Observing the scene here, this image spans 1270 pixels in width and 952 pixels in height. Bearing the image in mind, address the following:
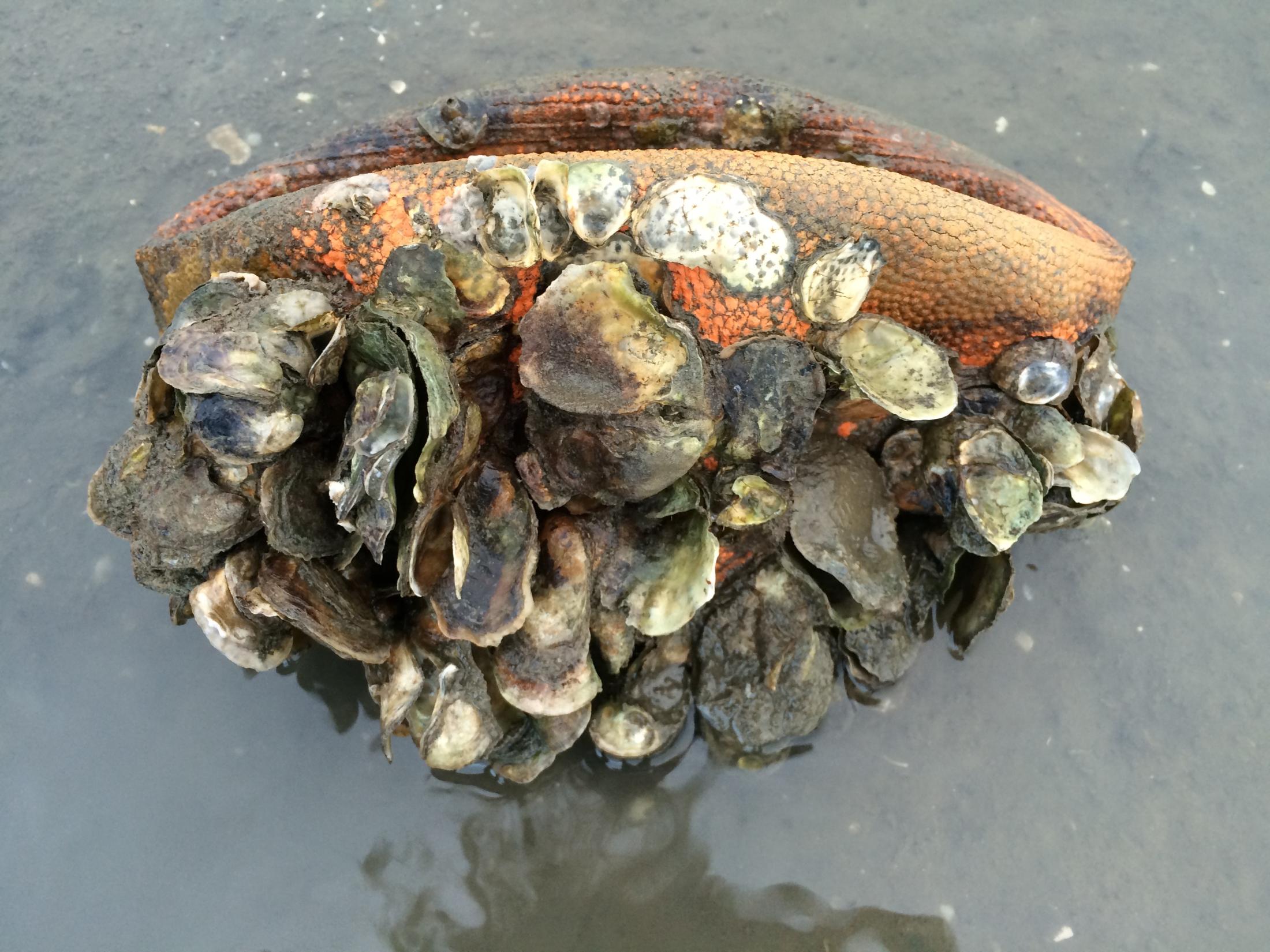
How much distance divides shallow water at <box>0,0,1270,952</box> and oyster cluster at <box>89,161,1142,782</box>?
249mm

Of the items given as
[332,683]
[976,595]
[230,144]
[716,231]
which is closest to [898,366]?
[716,231]

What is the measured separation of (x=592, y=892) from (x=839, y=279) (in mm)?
1467

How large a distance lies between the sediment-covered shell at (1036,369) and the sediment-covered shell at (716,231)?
21.2 inches

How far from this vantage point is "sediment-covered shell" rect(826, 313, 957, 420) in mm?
1749

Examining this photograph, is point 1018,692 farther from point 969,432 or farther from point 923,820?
point 969,432

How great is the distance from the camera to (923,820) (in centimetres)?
219

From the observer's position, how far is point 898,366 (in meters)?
1.77

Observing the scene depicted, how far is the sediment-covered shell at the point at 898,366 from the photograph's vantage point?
1.75 m

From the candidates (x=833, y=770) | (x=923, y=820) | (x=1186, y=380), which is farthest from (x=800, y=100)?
(x=923, y=820)

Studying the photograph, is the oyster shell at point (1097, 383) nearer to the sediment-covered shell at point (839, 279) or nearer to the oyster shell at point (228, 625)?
the sediment-covered shell at point (839, 279)

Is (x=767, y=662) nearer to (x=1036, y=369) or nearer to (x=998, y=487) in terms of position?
(x=998, y=487)

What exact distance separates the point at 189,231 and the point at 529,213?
2.95 ft

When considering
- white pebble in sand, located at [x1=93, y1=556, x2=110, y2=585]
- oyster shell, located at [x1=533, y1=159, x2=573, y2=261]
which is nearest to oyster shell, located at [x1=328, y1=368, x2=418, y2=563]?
oyster shell, located at [x1=533, y1=159, x2=573, y2=261]

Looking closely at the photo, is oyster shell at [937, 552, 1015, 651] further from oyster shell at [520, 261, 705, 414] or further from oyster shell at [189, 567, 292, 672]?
oyster shell at [189, 567, 292, 672]
